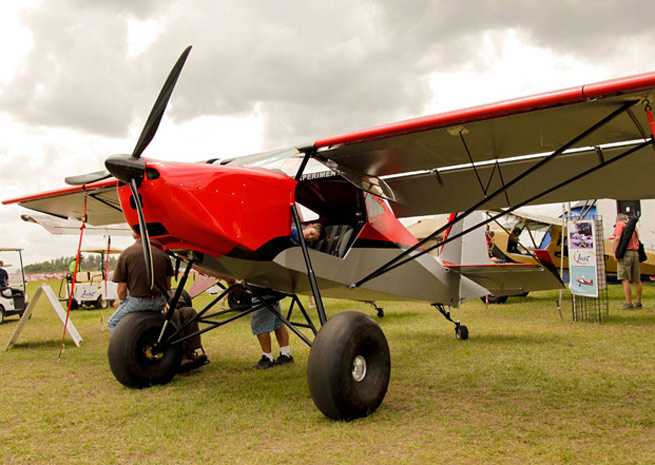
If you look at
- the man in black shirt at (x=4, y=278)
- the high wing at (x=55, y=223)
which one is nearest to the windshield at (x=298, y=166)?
the high wing at (x=55, y=223)

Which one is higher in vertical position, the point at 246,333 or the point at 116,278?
the point at 116,278

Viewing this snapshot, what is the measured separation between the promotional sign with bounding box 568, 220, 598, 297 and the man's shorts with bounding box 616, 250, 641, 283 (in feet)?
6.34

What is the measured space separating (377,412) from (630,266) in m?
→ 8.55

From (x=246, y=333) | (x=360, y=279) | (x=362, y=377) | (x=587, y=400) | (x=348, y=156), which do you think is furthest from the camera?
(x=246, y=333)

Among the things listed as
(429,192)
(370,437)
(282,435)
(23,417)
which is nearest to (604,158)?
(429,192)

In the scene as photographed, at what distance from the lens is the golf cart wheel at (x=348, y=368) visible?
3.56 metres

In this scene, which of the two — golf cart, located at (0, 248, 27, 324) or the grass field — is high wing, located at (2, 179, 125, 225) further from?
golf cart, located at (0, 248, 27, 324)

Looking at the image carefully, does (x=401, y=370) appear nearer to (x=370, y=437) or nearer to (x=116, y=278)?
(x=370, y=437)

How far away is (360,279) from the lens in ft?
17.6

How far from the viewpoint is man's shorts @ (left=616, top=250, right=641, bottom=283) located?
396 inches

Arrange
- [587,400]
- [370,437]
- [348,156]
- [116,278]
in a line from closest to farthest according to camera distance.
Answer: [370,437] < [587,400] < [348,156] < [116,278]

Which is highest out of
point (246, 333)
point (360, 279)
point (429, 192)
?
point (429, 192)

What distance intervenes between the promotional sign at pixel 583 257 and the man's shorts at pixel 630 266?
193 centimetres

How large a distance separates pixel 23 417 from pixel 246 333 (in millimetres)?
4769
